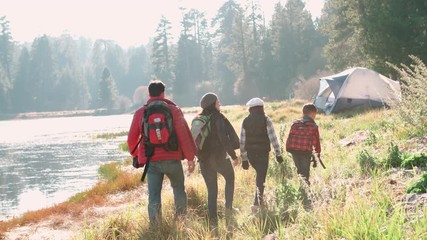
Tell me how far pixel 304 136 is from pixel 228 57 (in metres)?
68.4

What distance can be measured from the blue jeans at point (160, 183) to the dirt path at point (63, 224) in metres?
2.11

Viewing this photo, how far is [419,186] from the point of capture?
15.1ft

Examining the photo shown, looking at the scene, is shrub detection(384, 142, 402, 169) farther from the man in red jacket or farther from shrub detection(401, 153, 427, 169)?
the man in red jacket

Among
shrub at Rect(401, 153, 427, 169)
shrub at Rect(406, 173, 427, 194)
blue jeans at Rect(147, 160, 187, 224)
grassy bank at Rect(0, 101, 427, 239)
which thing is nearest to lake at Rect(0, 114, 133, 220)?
grassy bank at Rect(0, 101, 427, 239)

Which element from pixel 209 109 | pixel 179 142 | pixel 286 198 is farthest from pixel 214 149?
pixel 286 198

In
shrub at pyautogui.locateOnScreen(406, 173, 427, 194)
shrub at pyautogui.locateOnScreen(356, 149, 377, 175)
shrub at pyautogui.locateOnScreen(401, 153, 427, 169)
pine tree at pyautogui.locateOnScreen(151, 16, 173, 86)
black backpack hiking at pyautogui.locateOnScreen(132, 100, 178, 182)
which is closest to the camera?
shrub at pyautogui.locateOnScreen(406, 173, 427, 194)

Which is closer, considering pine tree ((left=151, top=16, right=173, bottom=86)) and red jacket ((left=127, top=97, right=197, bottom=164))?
red jacket ((left=127, top=97, right=197, bottom=164))

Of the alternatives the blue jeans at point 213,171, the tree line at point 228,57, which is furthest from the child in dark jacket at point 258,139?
the tree line at point 228,57

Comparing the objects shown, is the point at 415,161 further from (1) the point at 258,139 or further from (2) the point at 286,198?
(1) the point at 258,139

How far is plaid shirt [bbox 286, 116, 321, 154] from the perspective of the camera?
6844 millimetres

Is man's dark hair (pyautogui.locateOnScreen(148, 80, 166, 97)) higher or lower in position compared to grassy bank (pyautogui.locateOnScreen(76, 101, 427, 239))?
higher

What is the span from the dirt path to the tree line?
14969 mm

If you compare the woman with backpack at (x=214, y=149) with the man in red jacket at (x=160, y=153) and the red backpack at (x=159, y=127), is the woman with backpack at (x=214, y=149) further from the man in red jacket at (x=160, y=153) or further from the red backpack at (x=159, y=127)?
the red backpack at (x=159, y=127)

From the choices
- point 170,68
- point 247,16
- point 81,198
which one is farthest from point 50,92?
point 81,198
